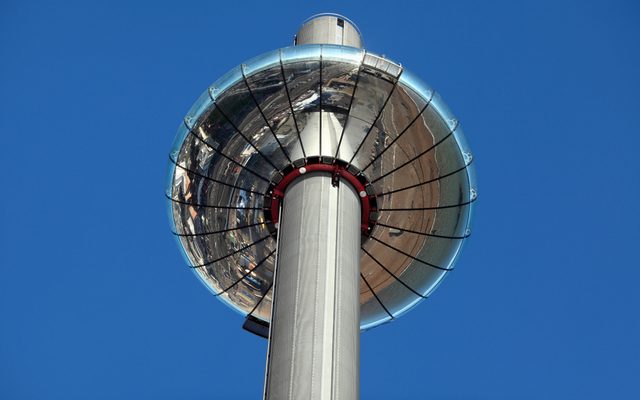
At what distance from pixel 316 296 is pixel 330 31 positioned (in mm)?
11087

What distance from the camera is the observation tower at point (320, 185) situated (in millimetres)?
23641

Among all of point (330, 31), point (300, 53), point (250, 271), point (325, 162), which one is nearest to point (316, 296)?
point (325, 162)

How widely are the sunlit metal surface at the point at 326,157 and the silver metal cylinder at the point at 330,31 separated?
4075 mm

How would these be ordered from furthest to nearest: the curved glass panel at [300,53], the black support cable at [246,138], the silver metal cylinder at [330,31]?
the silver metal cylinder at [330,31]
the black support cable at [246,138]
the curved glass panel at [300,53]

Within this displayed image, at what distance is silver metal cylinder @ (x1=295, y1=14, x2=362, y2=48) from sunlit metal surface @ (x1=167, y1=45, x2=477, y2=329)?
4075 mm

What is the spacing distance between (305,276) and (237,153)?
5625 mm

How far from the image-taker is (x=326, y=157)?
985 inches

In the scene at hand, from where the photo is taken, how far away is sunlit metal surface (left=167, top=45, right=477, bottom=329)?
2552 cm

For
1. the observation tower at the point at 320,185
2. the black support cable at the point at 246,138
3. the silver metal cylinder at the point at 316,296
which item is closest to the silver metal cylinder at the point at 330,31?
the observation tower at the point at 320,185

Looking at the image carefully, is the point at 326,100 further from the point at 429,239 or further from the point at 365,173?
the point at 429,239

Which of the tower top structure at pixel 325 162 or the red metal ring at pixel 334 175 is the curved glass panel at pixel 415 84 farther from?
the red metal ring at pixel 334 175

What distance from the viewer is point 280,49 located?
2569 centimetres

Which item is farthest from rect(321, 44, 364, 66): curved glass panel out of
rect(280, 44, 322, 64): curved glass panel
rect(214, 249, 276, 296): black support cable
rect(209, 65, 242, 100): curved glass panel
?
rect(214, 249, 276, 296): black support cable

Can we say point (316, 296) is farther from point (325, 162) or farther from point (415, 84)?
point (415, 84)
